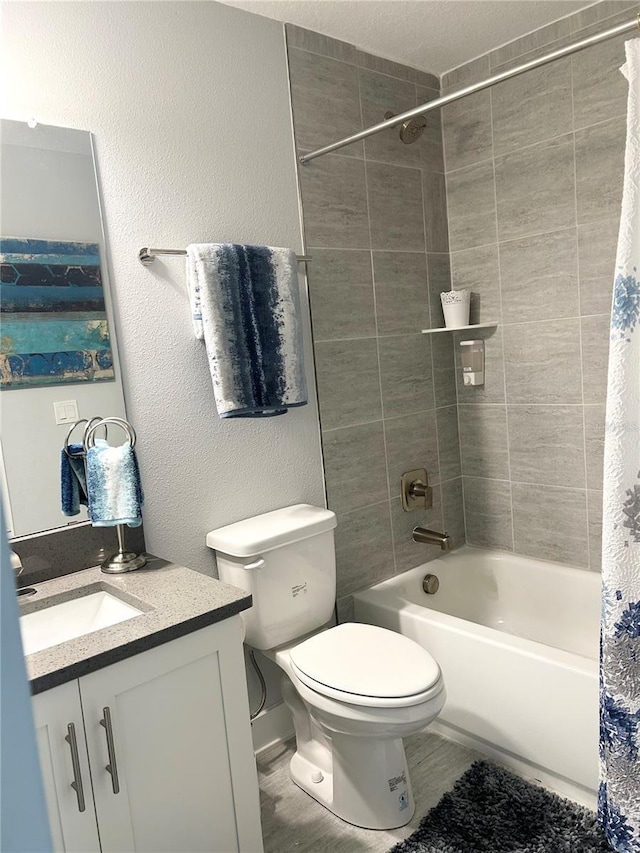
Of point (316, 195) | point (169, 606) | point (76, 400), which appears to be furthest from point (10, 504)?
point (316, 195)

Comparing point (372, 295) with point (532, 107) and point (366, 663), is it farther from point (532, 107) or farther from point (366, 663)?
point (366, 663)

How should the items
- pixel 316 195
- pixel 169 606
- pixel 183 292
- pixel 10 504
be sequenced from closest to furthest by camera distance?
1. pixel 169 606
2. pixel 10 504
3. pixel 183 292
4. pixel 316 195

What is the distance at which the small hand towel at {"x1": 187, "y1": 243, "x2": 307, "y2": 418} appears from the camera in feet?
6.52

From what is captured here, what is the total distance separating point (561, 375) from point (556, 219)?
60 cm

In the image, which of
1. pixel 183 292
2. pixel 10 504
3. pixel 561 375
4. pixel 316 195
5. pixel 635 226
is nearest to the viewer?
pixel 635 226

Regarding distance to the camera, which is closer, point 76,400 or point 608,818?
point 608,818

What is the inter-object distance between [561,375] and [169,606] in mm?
1780

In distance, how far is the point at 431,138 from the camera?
287cm

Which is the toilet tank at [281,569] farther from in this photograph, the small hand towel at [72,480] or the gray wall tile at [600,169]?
the gray wall tile at [600,169]

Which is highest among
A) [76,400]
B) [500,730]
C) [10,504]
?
[76,400]

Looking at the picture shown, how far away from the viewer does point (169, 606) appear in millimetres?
1618

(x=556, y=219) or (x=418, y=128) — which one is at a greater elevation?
(x=418, y=128)

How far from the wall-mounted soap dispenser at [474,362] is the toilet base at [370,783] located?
1.50 m

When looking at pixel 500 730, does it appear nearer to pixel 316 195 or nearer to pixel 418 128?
pixel 316 195
